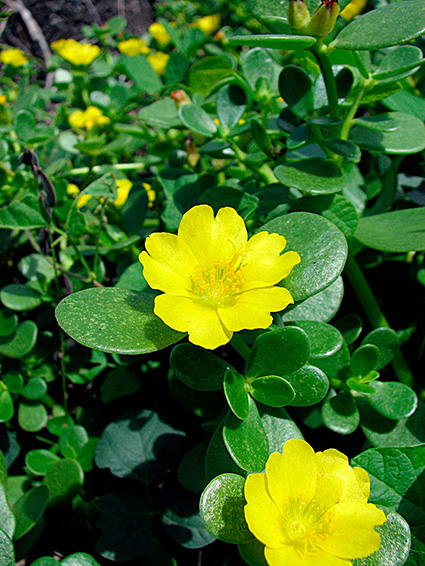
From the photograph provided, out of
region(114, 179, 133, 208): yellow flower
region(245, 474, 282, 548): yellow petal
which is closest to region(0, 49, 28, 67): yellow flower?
region(114, 179, 133, 208): yellow flower

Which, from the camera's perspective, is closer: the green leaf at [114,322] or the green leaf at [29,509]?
the green leaf at [114,322]

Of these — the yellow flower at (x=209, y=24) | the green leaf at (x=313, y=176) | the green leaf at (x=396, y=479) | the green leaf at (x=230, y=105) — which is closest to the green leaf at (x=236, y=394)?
the green leaf at (x=396, y=479)

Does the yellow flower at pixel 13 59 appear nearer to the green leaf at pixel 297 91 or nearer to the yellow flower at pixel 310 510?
the green leaf at pixel 297 91

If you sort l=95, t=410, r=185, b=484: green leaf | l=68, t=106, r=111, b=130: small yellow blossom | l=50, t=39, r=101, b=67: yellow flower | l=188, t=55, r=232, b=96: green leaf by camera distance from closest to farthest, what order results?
1. l=95, t=410, r=185, b=484: green leaf
2. l=188, t=55, r=232, b=96: green leaf
3. l=68, t=106, r=111, b=130: small yellow blossom
4. l=50, t=39, r=101, b=67: yellow flower

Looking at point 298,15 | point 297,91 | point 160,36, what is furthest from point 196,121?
point 160,36

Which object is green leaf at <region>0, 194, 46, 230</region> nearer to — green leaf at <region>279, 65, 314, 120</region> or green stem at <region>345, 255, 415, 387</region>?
green leaf at <region>279, 65, 314, 120</region>
